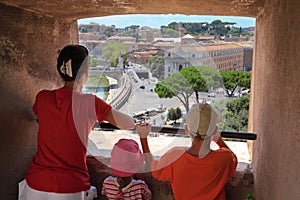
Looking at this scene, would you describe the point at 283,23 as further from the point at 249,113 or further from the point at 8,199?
the point at 8,199

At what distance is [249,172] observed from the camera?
70.6 inches

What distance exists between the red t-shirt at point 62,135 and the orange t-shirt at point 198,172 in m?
0.32

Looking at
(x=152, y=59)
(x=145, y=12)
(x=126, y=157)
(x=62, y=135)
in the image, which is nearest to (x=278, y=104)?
(x=152, y=59)

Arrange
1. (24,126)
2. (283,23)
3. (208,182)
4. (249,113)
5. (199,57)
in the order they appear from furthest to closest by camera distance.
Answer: (249,113)
(24,126)
(199,57)
(208,182)
(283,23)

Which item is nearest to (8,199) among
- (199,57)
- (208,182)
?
(208,182)

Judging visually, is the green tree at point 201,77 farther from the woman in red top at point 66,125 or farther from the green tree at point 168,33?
the woman in red top at point 66,125

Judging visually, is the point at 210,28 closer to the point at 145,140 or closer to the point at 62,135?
the point at 145,140

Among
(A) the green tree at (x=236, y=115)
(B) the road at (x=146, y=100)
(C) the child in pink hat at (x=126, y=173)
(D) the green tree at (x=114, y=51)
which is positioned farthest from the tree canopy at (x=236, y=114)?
(D) the green tree at (x=114, y=51)

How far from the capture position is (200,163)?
1.35 meters

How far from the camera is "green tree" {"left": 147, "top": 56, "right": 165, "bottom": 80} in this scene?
1.58 metres

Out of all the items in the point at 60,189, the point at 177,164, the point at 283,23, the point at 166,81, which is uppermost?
the point at 283,23

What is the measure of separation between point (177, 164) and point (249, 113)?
0.89 m

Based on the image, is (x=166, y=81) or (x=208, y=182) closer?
(x=208, y=182)

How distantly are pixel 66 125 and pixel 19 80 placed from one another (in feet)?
1.42
